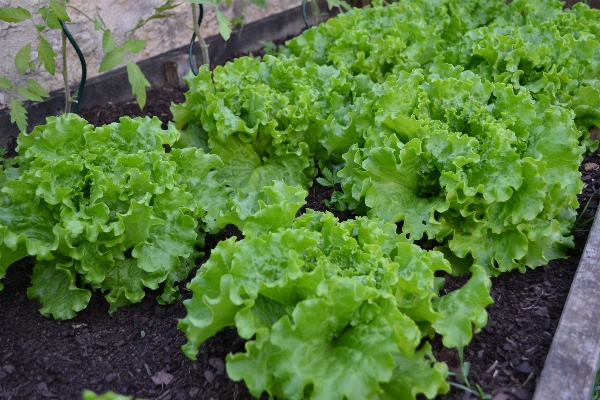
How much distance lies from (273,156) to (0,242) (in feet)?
6.23

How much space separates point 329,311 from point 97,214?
134cm

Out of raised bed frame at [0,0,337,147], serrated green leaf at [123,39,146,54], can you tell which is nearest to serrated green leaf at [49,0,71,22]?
serrated green leaf at [123,39,146,54]

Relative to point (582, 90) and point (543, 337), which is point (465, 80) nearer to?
point (582, 90)

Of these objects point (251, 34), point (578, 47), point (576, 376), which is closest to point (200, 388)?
point (576, 376)

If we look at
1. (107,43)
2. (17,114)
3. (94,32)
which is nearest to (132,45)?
(107,43)

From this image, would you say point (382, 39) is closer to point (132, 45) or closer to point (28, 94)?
point (132, 45)

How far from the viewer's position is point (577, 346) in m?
2.76

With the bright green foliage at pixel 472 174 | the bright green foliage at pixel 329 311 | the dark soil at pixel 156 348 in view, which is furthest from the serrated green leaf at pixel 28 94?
the bright green foliage at pixel 472 174

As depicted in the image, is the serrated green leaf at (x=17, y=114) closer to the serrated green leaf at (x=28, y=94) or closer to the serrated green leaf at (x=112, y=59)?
the serrated green leaf at (x=28, y=94)

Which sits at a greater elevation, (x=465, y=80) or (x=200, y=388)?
(x=465, y=80)

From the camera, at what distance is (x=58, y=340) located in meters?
3.03

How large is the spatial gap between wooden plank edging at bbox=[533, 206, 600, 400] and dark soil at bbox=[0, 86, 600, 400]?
0.10m

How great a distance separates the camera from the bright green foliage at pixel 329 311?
231 centimetres

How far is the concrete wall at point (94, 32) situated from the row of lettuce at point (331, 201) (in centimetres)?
155
